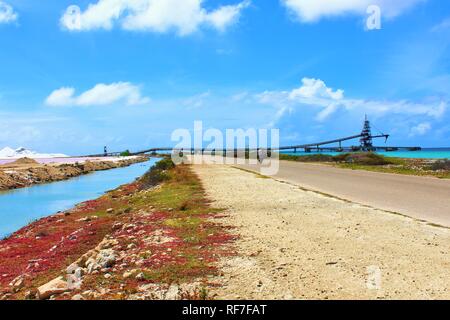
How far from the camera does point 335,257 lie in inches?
319

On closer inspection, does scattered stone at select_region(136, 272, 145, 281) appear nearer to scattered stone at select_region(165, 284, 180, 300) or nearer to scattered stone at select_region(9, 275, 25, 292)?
scattered stone at select_region(165, 284, 180, 300)

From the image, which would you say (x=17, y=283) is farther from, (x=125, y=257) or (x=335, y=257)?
(x=335, y=257)

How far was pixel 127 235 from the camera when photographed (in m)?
→ 12.1

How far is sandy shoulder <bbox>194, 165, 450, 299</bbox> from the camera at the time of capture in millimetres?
6277

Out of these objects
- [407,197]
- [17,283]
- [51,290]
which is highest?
[407,197]

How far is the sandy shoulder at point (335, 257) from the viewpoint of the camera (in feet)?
20.6

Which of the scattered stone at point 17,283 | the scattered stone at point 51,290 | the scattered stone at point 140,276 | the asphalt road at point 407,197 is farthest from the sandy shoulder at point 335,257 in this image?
the scattered stone at point 17,283

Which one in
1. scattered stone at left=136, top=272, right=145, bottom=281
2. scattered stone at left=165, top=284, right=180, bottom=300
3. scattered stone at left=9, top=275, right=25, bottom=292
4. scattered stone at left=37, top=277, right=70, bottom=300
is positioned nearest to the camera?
scattered stone at left=165, top=284, right=180, bottom=300

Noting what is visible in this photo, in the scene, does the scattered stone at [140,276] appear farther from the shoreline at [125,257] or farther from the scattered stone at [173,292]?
the scattered stone at [173,292]

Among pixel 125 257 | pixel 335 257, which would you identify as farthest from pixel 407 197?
pixel 125 257

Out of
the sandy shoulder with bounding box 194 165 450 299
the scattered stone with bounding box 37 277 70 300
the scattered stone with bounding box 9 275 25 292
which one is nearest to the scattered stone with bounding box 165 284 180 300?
the sandy shoulder with bounding box 194 165 450 299
